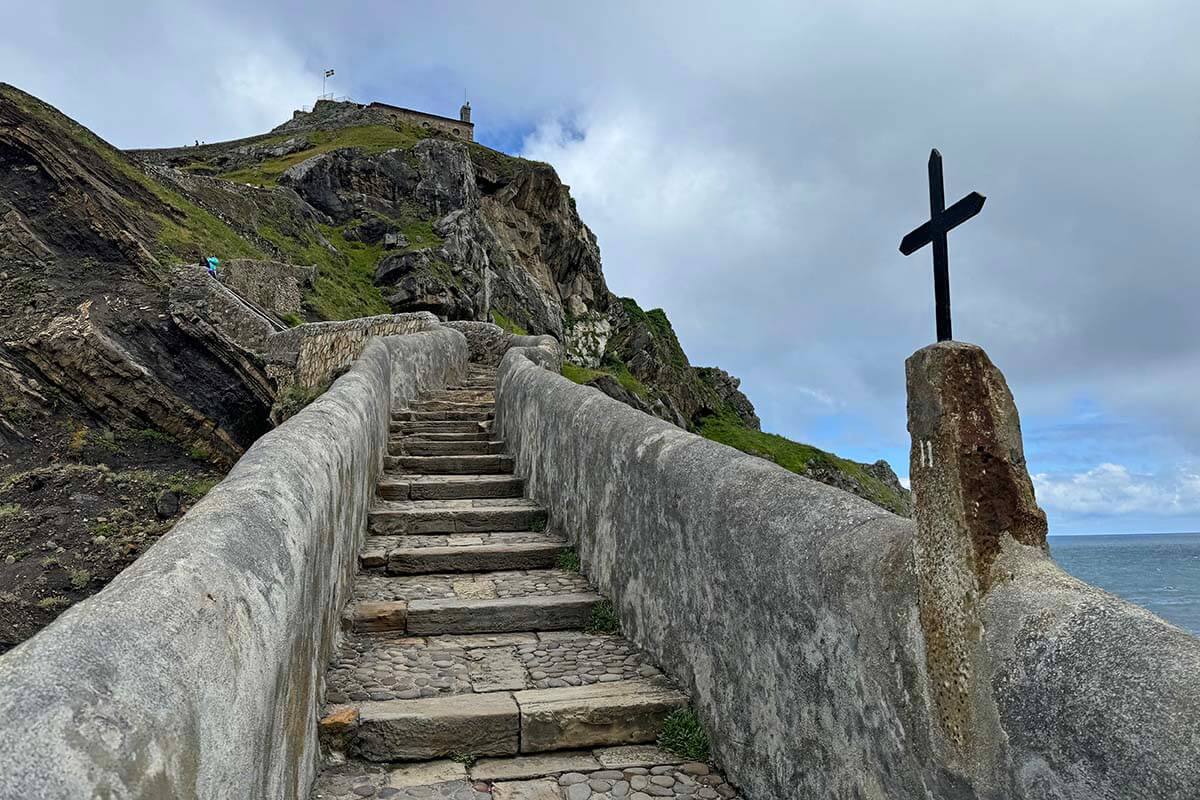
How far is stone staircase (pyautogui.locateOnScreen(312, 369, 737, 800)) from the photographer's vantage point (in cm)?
316

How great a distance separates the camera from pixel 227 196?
31438 mm

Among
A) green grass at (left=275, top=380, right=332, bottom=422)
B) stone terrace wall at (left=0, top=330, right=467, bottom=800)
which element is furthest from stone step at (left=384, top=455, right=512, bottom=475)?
green grass at (left=275, top=380, right=332, bottom=422)

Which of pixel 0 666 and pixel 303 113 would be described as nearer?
pixel 0 666

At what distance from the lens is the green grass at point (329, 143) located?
135ft

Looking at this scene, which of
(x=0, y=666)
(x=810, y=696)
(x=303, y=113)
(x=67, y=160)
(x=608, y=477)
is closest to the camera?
(x=0, y=666)

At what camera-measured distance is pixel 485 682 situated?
12.5 feet

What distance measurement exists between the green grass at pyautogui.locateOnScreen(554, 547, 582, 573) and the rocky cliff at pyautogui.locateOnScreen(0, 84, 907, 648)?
1006 centimetres

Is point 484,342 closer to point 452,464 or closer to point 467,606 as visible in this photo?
point 452,464

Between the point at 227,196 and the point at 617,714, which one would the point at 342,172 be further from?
the point at 617,714

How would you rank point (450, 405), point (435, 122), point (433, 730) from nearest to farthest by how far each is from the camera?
point (433, 730), point (450, 405), point (435, 122)

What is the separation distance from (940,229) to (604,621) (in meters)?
Answer: 3.15

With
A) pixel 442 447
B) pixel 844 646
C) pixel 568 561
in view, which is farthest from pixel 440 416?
pixel 844 646

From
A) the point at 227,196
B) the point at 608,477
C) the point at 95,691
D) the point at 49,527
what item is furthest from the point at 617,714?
the point at 227,196

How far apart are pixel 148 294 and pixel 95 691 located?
74.6 ft
